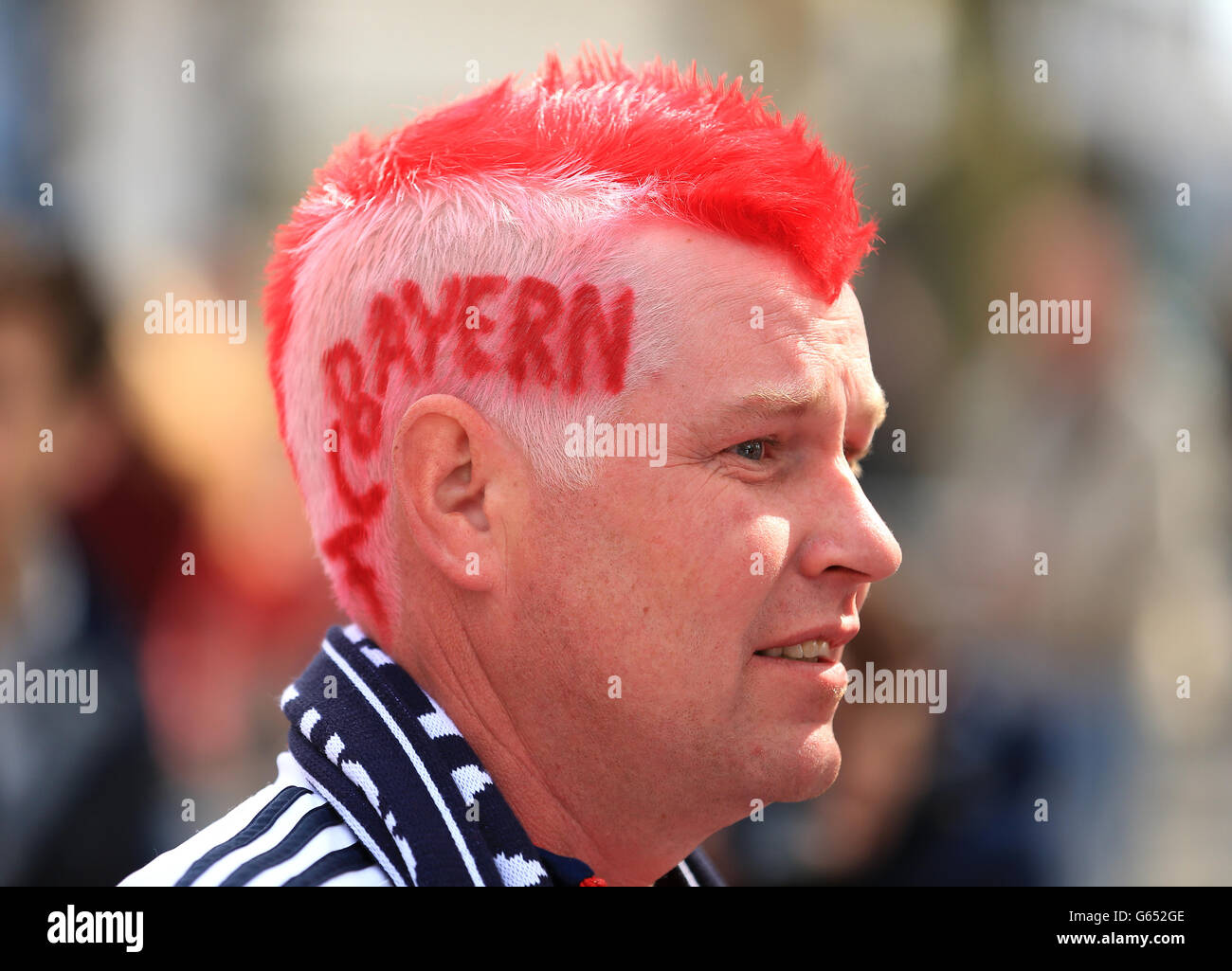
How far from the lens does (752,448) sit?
74.4 inches

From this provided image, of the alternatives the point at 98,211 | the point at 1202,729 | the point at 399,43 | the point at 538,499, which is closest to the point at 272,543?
the point at 98,211

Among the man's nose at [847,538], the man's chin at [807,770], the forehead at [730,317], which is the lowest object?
the man's chin at [807,770]

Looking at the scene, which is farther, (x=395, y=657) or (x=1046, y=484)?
(x=1046, y=484)

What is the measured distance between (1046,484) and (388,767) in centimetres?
313

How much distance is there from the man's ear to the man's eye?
0.37m

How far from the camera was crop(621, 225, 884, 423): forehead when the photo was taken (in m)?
1.83

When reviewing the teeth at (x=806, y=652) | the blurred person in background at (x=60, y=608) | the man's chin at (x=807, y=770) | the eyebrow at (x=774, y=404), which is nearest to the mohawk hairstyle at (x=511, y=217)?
the eyebrow at (x=774, y=404)

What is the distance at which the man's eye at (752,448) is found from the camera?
1875 mm

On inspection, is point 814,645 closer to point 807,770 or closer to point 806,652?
point 806,652

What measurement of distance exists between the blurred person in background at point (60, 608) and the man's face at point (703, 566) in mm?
2038

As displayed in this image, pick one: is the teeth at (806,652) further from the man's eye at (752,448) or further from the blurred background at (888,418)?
the blurred background at (888,418)

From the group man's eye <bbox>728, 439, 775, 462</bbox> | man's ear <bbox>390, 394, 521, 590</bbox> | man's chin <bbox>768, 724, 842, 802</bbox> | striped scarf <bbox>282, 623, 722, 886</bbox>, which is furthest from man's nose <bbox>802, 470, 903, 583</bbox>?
striped scarf <bbox>282, 623, 722, 886</bbox>
